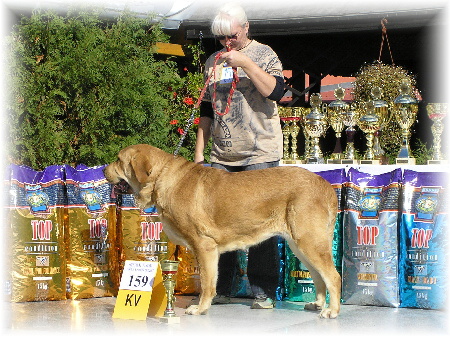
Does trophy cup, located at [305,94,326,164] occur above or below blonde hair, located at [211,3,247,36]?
below

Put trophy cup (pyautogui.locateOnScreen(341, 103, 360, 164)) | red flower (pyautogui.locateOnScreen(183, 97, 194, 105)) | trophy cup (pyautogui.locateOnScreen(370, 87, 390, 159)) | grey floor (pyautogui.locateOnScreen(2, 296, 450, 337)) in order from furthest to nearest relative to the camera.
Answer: red flower (pyautogui.locateOnScreen(183, 97, 194, 105)), trophy cup (pyautogui.locateOnScreen(341, 103, 360, 164)), trophy cup (pyautogui.locateOnScreen(370, 87, 390, 159)), grey floor (pyautogui.locateOnScreen(2, 296, 450, 337))

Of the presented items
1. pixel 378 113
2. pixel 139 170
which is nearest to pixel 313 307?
pixel 139 170

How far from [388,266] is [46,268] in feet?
9.86

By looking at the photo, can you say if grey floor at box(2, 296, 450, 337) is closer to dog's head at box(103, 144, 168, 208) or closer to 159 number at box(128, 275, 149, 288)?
159 number at box(128, 275, 149, 288)

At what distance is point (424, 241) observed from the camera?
5496 mm

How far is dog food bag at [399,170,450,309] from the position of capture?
5.44 m

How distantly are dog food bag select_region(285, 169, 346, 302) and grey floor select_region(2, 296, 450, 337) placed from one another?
0.17 meters

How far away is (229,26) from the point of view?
5340 millimetres

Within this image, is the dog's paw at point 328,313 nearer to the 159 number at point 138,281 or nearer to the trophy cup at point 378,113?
the 159 number at point 138,281

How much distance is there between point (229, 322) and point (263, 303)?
1.96 ft

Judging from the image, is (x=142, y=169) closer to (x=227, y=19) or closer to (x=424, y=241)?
(x=227, y=19)

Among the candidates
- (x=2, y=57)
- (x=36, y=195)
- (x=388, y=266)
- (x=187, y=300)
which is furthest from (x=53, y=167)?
(x=388, y=266)

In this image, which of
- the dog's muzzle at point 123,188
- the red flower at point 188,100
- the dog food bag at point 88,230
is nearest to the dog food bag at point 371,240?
the dog's muzzle at point 123,188

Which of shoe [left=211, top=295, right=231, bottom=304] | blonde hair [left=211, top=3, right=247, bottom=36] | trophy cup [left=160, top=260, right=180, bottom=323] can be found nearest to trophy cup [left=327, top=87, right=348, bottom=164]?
blonde hair [left=211, top=3, right=247, bottom=36]
